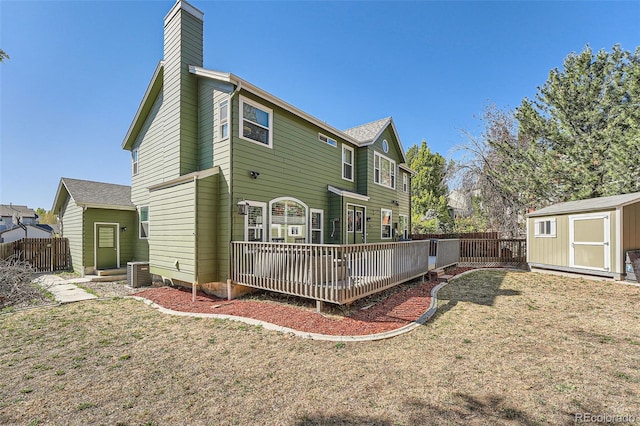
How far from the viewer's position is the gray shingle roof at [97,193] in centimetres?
1183

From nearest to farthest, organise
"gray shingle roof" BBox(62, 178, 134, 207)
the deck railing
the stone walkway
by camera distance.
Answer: the deck railing → the stone walkway → "gray shingle roof" BBox(62, 178, 134, 207)

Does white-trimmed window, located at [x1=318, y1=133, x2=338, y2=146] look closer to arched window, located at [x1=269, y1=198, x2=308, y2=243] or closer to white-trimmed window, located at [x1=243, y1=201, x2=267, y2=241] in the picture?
arched window, located at [x1=269, y1=198, x2=308, y2=243]

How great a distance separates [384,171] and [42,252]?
1750 centimetres

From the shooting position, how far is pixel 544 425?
261 centimetres

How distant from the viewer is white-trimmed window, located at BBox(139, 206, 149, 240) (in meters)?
11.8

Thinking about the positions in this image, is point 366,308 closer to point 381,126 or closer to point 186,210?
point 186,210

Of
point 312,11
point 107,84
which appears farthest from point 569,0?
point 107,84

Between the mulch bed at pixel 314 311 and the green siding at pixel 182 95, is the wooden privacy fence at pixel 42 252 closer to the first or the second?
the mulch bed at pixel 314 311

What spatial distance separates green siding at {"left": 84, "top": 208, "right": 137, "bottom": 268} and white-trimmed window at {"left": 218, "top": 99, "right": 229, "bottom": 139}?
7.93 m

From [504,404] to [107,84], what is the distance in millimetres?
17041

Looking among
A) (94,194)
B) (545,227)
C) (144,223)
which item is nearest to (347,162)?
(545,227)

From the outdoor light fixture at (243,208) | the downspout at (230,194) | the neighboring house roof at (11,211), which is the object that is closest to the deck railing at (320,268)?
the downspout at (230,194)

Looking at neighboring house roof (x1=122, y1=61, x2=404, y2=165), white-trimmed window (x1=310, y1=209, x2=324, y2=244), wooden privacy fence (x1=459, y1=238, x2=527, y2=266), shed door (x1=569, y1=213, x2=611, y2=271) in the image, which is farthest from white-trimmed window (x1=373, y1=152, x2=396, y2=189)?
shed door (x1=569, y1=213, x2=611, y2=271)

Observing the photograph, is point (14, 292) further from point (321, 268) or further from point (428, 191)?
point (428, 191)
